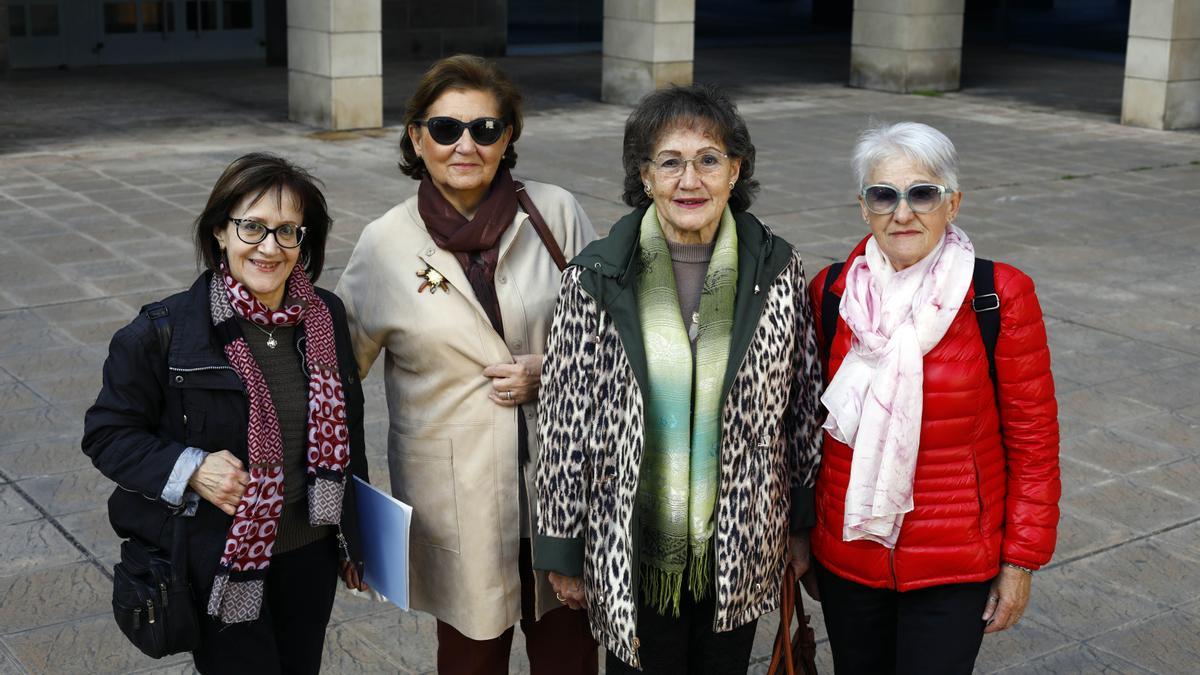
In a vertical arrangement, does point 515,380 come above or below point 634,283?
below

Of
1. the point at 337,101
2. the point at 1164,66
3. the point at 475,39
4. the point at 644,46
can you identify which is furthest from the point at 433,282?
the point at 475,39

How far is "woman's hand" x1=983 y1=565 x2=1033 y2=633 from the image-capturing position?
127 inches

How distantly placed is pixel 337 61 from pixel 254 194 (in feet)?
41.5

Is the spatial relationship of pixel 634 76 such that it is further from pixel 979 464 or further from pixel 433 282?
pixel 979 464

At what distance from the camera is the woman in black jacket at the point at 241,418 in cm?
307

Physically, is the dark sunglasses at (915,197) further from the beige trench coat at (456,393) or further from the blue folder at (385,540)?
the blue folder at (385,540)

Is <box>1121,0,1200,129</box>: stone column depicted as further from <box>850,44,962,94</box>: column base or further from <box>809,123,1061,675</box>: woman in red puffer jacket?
<box>809,123,1061,675</box>: woman in red puffer jacket

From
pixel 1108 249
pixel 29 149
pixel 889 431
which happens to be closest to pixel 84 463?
pixel 889 431

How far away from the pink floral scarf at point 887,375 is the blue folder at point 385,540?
1000 millimetres

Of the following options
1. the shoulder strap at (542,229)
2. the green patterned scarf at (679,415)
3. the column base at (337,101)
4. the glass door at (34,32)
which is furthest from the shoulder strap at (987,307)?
the glass door at (34,32)

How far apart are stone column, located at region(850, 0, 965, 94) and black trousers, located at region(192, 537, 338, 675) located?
17.5m

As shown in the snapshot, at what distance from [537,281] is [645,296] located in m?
0.44

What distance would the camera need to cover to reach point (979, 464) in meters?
3.20

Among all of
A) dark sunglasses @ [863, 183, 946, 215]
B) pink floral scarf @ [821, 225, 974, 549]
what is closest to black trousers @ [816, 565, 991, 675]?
pink floral scarf @ [821, 225, 974, 549]
